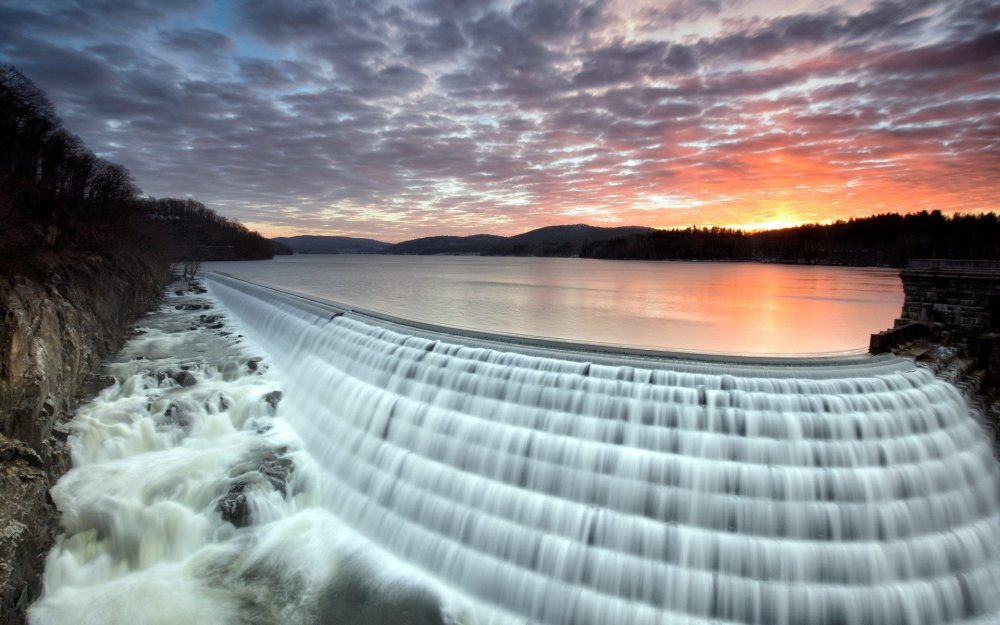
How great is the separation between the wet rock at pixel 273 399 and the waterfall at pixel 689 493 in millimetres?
3998

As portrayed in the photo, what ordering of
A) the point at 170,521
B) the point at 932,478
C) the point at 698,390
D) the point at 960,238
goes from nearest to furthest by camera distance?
the point at 932,478 < the point at 698,390 < the point at 170,521 < the point at 960,238

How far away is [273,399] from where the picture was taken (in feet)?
40.1

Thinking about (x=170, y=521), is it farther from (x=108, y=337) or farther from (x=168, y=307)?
(x=168, y=307)

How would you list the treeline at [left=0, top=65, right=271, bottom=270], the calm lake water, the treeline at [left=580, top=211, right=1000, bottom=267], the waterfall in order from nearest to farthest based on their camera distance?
the waterfall, the treeline at [left=0, top=65, right=271, bottom=270], the calm lake water, the treeline at [left=580, top=211, right=1000, bottom=267]

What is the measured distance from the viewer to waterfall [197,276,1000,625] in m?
5.85

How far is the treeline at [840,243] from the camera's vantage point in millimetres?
54888

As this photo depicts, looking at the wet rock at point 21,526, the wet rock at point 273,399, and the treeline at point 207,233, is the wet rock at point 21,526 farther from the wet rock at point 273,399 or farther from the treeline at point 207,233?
the treeline at point 207,233

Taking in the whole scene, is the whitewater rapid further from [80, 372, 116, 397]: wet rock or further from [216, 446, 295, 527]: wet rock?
[80, 372, 116, 397]: wet rock

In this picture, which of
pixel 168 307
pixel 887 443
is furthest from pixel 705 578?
pixel 168 307

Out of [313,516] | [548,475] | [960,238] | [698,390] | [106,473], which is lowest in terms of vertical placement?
[313,516]

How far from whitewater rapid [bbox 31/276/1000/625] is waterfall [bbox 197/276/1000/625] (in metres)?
0.03

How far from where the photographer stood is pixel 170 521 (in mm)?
7793

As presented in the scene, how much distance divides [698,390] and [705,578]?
2520 mm

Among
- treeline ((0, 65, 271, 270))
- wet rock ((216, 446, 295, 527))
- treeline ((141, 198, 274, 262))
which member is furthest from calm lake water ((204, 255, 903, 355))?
treeline ((141, 198, 274, 262))
